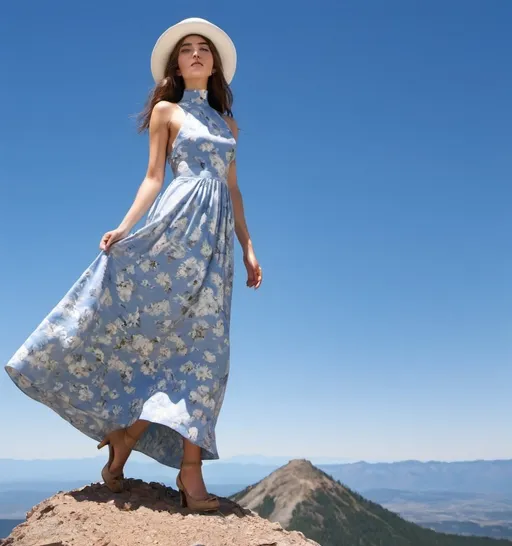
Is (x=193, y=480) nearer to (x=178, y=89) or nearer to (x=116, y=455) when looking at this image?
(x=116, y=455)

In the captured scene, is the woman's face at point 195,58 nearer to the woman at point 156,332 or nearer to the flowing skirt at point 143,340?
the woman at point 156,332

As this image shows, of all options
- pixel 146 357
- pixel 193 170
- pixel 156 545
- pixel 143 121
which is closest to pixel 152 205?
pixel 193 170

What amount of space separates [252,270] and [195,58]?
1.53 meters

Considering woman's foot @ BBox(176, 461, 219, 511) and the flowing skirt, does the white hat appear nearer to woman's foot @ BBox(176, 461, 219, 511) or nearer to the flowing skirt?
the flowing skirt

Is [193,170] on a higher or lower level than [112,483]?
higher

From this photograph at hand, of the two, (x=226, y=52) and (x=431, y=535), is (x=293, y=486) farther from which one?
(x=226, y=52)

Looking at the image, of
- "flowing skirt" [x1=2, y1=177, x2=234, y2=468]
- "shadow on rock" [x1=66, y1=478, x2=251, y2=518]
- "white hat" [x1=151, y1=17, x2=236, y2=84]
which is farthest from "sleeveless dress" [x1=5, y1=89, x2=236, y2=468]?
"white hat" [x1=151, y1=17, x2=236, y2=84]

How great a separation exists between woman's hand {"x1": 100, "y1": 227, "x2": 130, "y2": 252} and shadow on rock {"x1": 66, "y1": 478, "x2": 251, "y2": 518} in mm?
1572

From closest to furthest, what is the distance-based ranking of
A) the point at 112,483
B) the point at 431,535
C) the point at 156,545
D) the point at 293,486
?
the point at 156,545
the point at 112,483
the point at 293,486
the point at 431,535

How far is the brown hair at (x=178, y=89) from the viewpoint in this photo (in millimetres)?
5465

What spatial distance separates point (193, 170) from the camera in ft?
17.0

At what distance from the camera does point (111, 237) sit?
4.86m

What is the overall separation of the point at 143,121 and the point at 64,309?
1.52 metres

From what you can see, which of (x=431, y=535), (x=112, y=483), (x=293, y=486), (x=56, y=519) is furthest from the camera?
(x=431, y=535)
